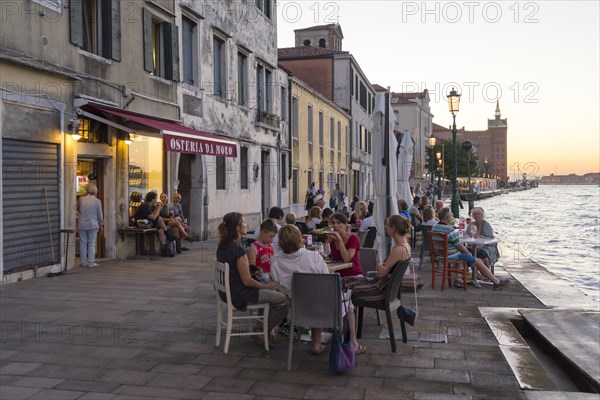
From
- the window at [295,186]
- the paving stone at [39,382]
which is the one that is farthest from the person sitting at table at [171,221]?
the window at [295,186]

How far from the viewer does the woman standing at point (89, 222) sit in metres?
10.8

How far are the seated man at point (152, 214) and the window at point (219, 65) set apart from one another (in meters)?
5.75

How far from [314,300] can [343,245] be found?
4.22 feet

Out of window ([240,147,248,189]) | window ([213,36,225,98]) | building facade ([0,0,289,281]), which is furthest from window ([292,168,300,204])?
window ([213,36,225,98])

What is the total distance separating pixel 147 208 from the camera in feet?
42.1

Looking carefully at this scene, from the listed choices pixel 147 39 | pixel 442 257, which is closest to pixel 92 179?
pixel 147 39

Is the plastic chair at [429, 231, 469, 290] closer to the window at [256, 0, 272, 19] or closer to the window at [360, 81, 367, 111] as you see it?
the window at [256, 0, 272, 19]

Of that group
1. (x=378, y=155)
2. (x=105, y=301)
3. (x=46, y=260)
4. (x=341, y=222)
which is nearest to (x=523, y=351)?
(x=341, y=222)

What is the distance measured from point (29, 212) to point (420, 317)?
6.67 meters

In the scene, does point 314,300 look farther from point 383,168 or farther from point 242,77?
point 242,77

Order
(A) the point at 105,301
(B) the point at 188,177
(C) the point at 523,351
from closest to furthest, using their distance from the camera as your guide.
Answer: (C) the point at 523,351
(A) the point at 105,301
(B) the point at 188,177

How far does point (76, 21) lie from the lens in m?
10.9

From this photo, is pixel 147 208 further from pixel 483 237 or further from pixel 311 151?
pixel 311 151

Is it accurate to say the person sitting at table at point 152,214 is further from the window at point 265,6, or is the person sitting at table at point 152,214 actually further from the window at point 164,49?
the window at point 265,6
